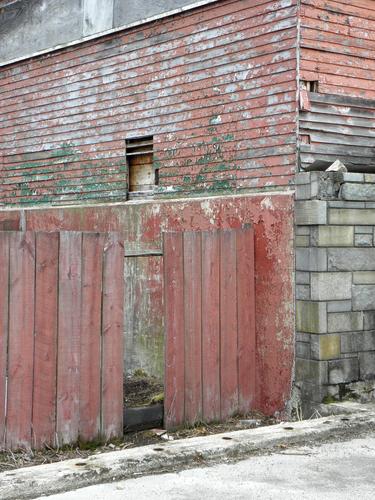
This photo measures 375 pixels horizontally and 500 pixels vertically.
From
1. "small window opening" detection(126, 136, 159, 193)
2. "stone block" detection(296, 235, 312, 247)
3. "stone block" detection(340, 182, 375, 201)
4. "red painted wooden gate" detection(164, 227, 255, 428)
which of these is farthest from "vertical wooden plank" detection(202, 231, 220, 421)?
"small window opening" detection(126, 136, 159, 193)

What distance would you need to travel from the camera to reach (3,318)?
18.1 ft

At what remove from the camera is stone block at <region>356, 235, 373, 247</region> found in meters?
7.32

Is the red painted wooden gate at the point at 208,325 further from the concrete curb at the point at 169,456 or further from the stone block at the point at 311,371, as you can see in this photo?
the concrete curb at the point at 169,456

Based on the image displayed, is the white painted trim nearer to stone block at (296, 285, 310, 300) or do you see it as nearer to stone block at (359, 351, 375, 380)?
stone block at (296, 285, 310, 300)

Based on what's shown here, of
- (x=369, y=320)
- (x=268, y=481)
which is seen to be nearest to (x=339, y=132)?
(x=369, y=320)

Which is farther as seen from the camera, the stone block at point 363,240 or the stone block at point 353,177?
the stone block at point 363,240

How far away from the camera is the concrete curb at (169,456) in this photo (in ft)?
14.8

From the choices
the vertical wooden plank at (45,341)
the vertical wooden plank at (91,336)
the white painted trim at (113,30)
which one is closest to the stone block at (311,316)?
the vertical wooden plank at (91,336)

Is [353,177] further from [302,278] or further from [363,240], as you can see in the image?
[302,278]

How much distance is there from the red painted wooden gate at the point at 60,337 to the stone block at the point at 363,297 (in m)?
2.64

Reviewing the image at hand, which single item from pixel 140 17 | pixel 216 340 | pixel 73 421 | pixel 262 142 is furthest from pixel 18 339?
pixel 140 17

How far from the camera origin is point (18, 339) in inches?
219

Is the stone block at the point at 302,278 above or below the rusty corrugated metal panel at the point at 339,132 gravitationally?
below

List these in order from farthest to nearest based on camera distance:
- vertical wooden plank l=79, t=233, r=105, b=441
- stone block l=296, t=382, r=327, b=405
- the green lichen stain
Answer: the green lichen stain → stone block l=296, t=382, r=327, b=405 → vertical wooden plank l=79, t=233, r=105, b=441
